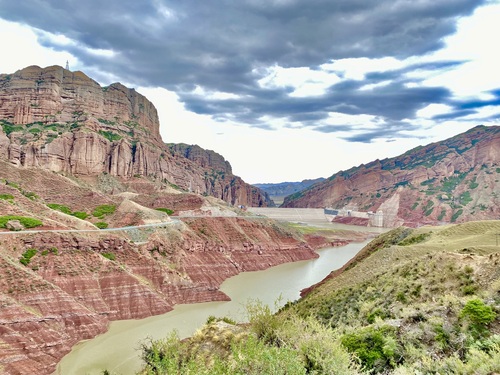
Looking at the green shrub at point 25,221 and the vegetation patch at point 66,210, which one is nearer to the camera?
the green shrub at point 25,221

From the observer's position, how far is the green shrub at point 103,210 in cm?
8360

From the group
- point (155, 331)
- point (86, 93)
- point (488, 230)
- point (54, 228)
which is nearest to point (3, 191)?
point (54, 228)

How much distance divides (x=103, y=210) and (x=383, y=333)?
80.4 meters

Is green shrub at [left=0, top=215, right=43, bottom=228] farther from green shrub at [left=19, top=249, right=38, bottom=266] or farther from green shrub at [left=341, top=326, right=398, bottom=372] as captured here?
green shrub at [left=341, top=326, right=398, bottom=372]

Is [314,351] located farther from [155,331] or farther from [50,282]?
[50,282]

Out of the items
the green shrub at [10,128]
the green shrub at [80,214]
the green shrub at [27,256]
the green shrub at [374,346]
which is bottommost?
the green shrub at [27,256]

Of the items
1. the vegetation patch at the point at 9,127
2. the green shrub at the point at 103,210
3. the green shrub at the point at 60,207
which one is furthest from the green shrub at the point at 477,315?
the vegetation patch at the point at 9,127

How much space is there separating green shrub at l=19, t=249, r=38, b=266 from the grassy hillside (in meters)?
31.8

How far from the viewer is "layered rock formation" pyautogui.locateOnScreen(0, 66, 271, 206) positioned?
370ft

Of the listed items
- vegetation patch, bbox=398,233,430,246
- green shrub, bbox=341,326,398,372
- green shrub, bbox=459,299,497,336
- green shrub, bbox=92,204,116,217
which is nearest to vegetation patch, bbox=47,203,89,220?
green shrub, bbox=92,204,116,217

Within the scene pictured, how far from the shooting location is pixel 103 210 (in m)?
86.0

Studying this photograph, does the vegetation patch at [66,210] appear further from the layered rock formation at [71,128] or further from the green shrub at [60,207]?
the layered rock formation at [71,128]

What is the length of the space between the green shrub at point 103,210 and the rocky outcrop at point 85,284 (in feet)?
56.6

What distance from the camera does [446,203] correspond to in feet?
619
